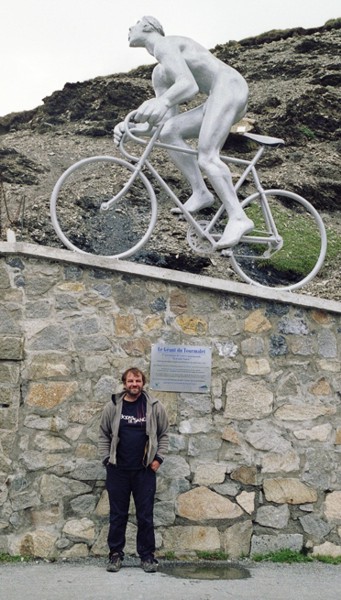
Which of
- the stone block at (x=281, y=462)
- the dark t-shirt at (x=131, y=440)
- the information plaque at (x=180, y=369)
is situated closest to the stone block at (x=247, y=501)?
the stone block at (x=281, y=462)

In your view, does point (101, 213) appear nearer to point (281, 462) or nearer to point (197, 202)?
point (197, 202)

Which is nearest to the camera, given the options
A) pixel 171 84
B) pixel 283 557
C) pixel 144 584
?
pixel 144 584

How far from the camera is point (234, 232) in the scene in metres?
7.54

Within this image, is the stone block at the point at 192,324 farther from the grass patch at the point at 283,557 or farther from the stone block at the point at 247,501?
the grass patch at the point at 283,557

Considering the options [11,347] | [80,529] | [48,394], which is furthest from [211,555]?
[11,347]

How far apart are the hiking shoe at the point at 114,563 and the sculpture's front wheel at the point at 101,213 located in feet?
25.5

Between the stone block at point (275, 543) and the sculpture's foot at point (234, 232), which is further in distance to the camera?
the sculpture's foot at point (234, 232)

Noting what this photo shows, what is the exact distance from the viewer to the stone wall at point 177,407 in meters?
6.61

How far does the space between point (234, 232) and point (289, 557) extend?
2843mm

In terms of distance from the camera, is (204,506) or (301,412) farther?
(301,412)

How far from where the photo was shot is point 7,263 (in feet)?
22.4

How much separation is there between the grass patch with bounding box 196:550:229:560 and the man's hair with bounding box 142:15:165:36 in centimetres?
474

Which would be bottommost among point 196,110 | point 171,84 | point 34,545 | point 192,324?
point 34,545

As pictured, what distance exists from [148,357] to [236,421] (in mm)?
922
